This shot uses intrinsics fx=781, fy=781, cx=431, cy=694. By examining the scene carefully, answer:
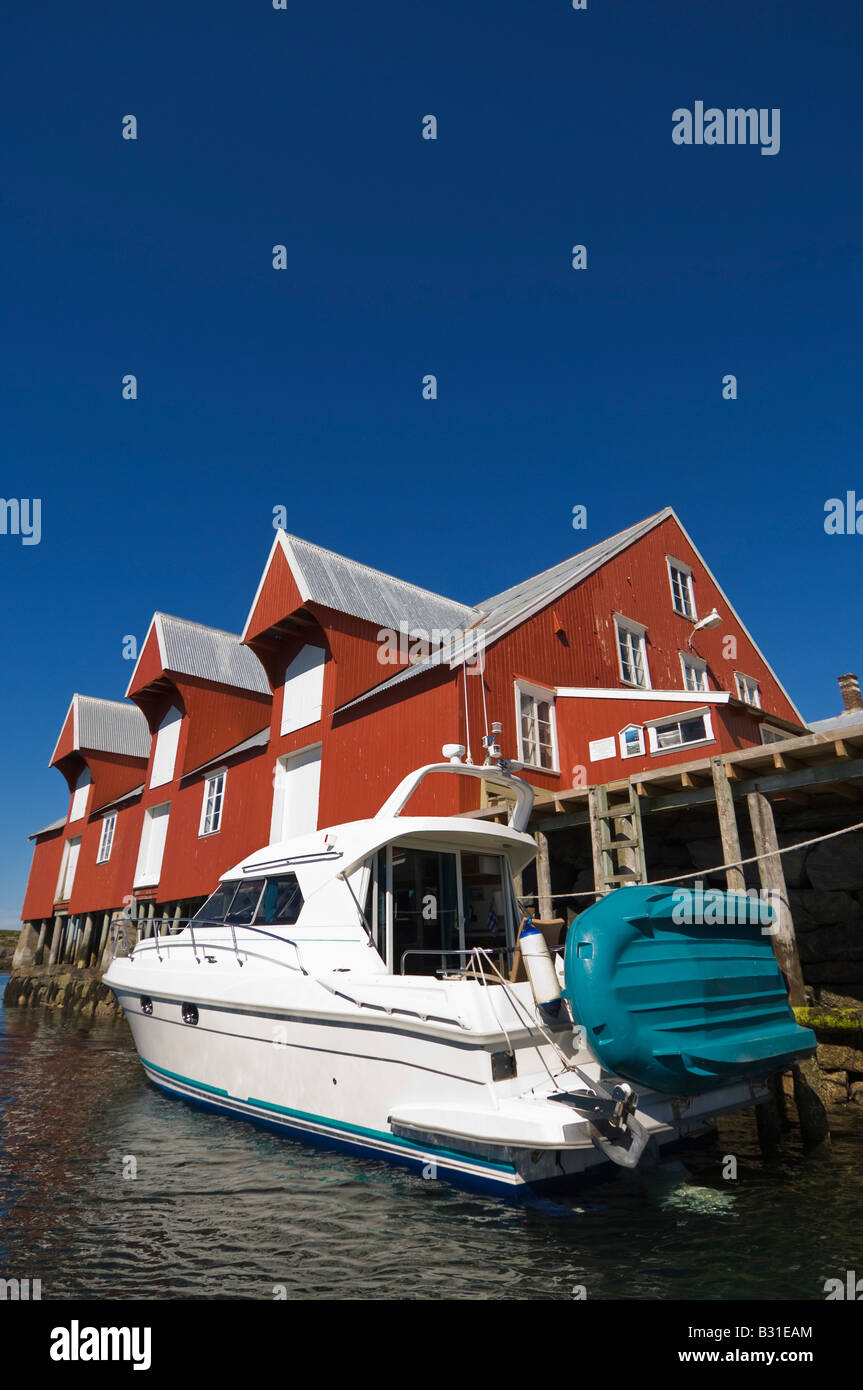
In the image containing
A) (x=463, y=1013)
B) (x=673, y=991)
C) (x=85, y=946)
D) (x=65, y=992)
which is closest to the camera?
(x=673, y=991)

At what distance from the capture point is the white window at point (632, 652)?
1753 cm

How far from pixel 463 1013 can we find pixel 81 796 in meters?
28.9

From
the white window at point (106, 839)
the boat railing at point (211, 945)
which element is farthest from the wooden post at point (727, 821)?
the white window at point (106, 839)

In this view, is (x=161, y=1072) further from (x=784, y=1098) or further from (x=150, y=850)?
(x=150, y=850)

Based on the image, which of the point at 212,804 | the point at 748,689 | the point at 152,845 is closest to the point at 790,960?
the point at 748,689

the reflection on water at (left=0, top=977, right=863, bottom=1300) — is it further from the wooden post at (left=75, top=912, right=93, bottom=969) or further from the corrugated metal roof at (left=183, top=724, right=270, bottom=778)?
the wooden post at (left=75, top=912, right=93, bottom=969)

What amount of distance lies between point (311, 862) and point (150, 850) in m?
17.6

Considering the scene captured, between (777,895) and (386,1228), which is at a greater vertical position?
(777,895)

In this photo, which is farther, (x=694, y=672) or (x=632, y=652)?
(x=694, y=672)

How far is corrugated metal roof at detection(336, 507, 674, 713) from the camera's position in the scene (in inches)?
575

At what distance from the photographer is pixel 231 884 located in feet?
29.3

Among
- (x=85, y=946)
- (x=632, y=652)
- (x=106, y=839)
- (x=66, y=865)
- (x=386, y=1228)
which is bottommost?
(x=386, y=1228)

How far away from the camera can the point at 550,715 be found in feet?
49.9

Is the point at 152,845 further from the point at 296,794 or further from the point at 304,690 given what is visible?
the point at 304,690
